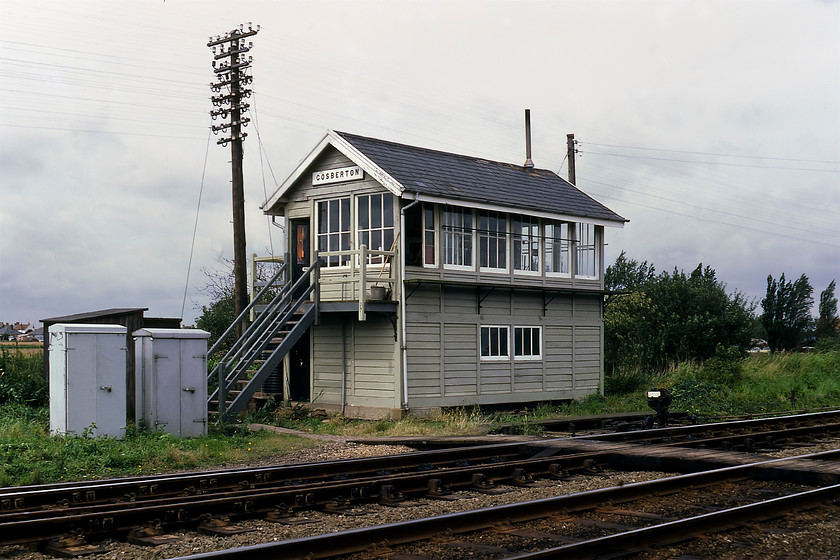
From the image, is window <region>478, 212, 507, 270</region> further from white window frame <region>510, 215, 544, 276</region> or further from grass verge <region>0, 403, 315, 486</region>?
grass verge <region>0, 403, 315, 486</region>

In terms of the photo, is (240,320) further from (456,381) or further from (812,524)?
(812,524)

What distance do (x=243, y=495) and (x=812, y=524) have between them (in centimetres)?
552

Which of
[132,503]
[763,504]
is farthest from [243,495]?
[763,504]

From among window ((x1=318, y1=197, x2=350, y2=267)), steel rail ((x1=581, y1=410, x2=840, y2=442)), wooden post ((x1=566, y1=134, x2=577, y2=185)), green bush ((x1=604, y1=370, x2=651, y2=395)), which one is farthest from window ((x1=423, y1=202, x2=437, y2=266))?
wooden post ((x1=566, y1=134, x2=577, y2=185))

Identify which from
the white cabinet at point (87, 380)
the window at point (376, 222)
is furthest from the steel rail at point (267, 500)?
the window at point (376, 222)

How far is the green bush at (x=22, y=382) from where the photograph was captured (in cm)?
1772

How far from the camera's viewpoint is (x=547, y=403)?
72.1 feet

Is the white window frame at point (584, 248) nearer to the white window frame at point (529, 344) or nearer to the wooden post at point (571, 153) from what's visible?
the white window frame at point (529, 344)

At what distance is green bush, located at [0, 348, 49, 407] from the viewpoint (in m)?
17.7

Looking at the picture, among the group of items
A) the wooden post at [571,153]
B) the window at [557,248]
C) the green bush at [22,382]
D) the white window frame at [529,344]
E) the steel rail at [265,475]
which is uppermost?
the wooden post at [571,153]

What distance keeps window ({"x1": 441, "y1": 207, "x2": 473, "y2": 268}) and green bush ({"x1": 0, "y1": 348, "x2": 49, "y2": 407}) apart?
930cm

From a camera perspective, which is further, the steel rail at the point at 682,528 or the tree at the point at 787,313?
the tree at the point at 787,313

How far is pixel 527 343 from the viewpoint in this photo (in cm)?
2158

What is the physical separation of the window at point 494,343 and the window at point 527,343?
299mm
